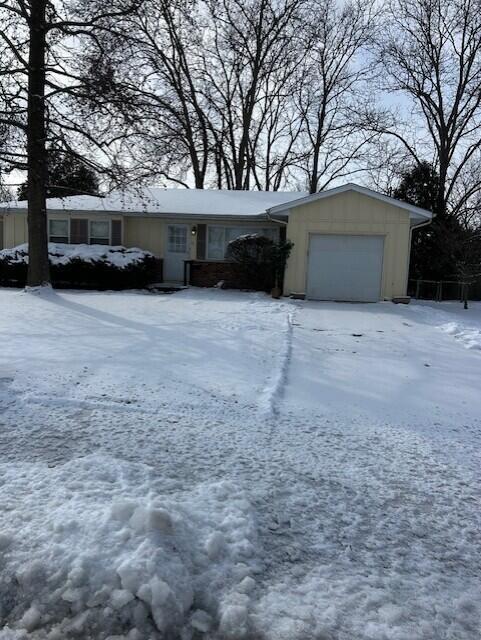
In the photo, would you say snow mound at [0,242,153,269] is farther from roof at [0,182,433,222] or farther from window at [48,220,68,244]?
window at [48,220,68,244]

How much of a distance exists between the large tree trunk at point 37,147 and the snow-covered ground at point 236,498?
8489 millimetres

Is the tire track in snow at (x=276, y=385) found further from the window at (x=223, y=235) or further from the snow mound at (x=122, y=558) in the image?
the window at (x=223, y=235)

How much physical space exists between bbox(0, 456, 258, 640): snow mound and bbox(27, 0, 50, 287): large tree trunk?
12508mm

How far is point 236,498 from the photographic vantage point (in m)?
2.99

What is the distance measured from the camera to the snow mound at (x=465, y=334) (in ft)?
28.4

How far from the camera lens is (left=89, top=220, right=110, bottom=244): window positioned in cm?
1878

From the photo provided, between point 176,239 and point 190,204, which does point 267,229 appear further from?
point 176,239

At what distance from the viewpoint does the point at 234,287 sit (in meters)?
17.8

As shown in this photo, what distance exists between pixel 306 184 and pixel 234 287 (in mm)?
17528

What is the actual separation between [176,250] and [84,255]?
11.8 feet

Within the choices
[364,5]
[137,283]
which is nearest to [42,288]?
[137,283]

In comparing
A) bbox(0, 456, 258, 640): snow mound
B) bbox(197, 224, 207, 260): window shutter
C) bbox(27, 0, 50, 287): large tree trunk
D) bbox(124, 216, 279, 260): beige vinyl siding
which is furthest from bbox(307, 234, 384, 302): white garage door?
bbox(0, 456, 258, 640): snow mound

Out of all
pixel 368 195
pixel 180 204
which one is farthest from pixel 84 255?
pixel 368 195

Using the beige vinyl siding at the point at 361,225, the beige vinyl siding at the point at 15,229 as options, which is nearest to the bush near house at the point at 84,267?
the beige vinyl siding at the point at 15,229
